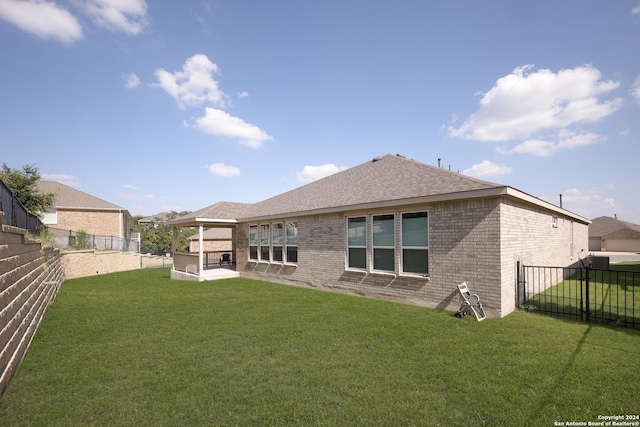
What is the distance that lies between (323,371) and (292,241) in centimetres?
890

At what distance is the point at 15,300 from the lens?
5023 millimetres

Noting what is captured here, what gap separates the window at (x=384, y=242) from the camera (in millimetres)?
9352

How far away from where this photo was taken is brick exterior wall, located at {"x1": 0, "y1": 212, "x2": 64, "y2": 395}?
4.19 metres

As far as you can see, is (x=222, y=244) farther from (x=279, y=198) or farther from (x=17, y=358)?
(x=17, y=358)

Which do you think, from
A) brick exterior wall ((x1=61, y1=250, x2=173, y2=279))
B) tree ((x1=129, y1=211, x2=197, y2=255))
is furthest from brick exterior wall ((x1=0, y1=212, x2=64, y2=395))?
tree ((x1=129, y1=211, x2=197, y2=255))

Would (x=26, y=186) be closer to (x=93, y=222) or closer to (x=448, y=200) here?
(x=93, y=222)

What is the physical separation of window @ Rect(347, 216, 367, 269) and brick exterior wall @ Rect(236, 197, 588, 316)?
0.21 m

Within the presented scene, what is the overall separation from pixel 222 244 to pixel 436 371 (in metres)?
40.9

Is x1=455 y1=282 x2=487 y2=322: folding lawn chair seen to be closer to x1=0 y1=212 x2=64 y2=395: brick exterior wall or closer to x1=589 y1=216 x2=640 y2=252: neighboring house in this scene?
x1=0 y1=212 x2=64 y2=395: brick exterior wall

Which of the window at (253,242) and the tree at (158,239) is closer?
the window at (253,242)

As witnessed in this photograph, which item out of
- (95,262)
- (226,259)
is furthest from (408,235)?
(95,262)

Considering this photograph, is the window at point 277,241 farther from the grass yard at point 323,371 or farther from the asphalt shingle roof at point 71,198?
the asphalt shingle roof at point 71,198

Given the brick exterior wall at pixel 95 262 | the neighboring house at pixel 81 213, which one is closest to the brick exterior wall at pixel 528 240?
the brick exterior wall at pixel 95 262

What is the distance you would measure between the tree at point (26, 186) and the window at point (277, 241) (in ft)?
62.0
